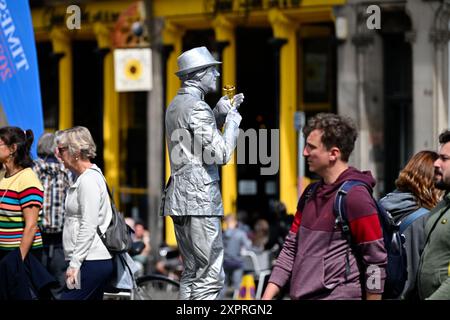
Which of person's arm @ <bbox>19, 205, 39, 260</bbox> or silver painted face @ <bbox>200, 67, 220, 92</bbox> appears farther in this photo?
person's arm @ <bbox>19, 205, 39, 260</bbox>

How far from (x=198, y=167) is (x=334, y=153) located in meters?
1.52

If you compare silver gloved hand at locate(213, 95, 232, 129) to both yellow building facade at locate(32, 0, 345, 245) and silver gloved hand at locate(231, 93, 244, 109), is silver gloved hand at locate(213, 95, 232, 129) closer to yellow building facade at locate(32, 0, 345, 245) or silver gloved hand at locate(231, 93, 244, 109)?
silver gloved hand at locate(231, 93, 244, 109)

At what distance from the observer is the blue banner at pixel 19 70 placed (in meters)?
9.53

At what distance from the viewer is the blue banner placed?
953 cm

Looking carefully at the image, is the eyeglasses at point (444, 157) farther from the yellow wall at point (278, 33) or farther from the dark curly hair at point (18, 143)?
the yellow wall at point (278, 33)

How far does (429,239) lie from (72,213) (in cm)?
287

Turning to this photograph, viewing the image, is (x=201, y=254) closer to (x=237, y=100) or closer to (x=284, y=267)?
(x=237, y=100)

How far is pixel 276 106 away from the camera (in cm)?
1938

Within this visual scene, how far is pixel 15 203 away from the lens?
308 inches

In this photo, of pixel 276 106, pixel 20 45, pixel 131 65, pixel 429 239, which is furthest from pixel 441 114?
pixel 429 239

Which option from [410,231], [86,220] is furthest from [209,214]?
[410,231]

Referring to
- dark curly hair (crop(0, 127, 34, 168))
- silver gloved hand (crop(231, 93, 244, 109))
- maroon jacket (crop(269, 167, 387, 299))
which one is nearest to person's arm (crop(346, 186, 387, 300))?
maroon jacket (crop(269, 167, 387, 299))

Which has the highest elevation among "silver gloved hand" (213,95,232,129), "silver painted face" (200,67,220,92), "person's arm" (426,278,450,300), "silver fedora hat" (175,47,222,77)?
"silver fedora hat" (175,47,222,77)

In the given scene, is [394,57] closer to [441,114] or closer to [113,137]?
[441,114]
